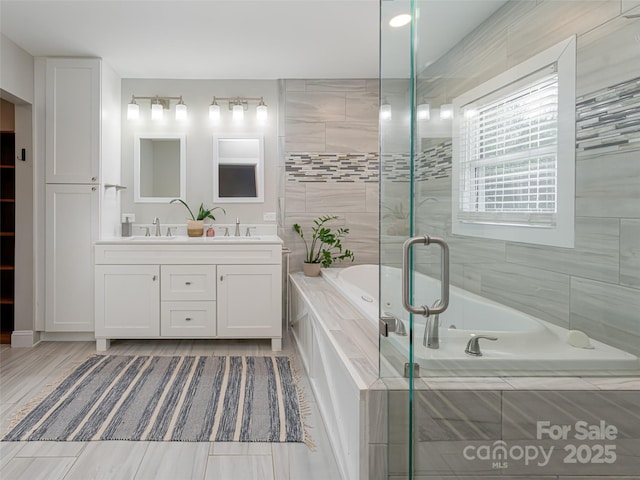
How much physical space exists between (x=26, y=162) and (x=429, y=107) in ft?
11.8

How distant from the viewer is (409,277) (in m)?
1.22

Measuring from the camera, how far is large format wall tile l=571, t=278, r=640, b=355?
0.69 meters

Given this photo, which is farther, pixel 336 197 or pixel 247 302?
pixel 336 197

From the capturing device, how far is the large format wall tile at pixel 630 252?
67cm

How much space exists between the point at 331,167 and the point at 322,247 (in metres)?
0.73

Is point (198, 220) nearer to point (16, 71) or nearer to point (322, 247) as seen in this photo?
point (322, 247)

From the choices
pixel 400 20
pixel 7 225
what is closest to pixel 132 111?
pixel 7 225

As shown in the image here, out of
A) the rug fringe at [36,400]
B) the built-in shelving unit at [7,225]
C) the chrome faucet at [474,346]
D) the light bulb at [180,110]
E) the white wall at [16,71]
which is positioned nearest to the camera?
the chrome faucet at [474,346]

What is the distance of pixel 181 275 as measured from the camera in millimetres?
3566

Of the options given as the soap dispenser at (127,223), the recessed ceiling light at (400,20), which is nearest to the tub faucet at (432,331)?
the recessed ceiling light at (400,20)

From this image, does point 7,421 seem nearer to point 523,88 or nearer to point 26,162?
point 26,162

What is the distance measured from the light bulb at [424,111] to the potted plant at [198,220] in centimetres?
315

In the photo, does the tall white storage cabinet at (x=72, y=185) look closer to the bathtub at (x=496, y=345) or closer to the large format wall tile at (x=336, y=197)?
the large format wall tile at (x=336, y=197)

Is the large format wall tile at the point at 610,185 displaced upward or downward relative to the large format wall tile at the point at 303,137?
downward
